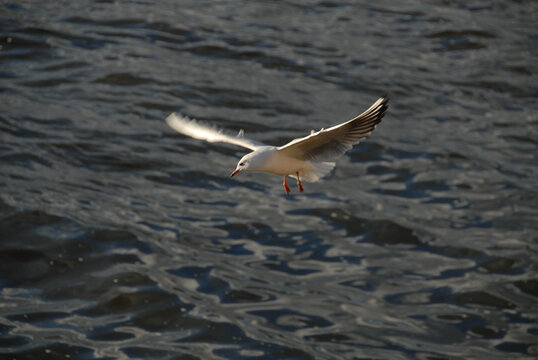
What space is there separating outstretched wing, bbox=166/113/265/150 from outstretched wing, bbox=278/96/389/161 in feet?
2.83

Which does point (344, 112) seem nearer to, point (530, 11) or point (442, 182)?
point (442, 182)

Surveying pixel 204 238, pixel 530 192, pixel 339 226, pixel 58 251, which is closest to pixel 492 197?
pixel 530 192

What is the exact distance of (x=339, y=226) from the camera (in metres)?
13.6

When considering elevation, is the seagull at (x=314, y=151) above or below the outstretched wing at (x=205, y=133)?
above

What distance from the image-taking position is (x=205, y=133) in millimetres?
8172

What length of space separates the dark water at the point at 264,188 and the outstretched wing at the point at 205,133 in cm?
370

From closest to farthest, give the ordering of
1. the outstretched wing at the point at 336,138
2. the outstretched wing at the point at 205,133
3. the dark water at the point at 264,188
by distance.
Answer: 1. the outstretched wing at the point at 336,138
2. the outstretched wing at the point at 205,133
3. the dark water at the point at 264,188

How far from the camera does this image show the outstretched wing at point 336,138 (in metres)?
6.40

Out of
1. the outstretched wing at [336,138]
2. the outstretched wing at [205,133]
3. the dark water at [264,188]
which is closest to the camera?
the outstretched wing at [336,138]

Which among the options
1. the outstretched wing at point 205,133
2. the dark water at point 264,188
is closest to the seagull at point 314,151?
the outstretched wing at point 205,133

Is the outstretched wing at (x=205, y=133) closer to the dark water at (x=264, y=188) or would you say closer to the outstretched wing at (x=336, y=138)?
the outstretched wing at (x=336, y=138)

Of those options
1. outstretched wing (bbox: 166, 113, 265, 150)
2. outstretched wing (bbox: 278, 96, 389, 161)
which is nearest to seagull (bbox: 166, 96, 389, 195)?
outstretched wing (bbox: 278, 96, 389, 161)

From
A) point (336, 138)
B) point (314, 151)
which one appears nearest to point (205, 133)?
point (314, 151)

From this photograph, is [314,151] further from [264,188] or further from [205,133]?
[264,188]
